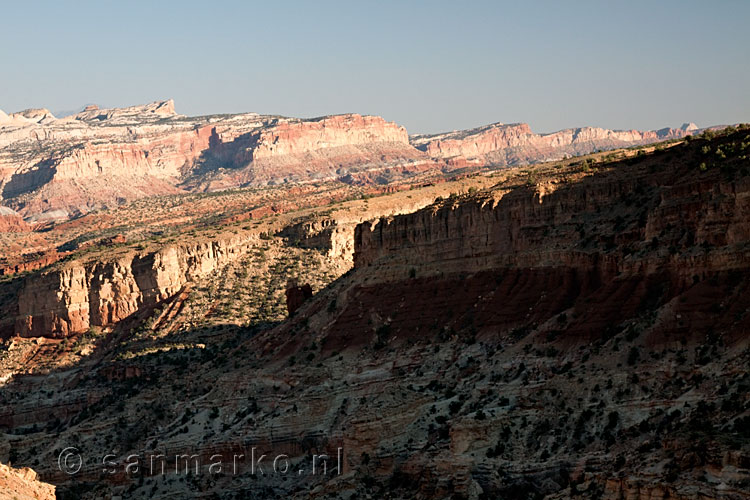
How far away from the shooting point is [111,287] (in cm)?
13000

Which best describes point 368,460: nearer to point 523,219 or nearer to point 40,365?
point 523,219

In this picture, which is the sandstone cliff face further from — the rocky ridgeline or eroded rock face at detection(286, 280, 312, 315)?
eroded rock face at detection(286, 280, 312, 315)

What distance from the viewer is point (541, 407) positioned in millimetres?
62906

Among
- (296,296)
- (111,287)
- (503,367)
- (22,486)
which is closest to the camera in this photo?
(503,367)

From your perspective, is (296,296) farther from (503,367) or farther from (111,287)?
(503,367)

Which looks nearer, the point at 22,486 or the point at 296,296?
the point at 22,486

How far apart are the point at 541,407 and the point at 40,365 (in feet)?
220

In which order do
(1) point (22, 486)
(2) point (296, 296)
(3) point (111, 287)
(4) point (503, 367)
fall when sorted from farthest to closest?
1. (3) point (111, 287)
2. (2) point (296, 296)
3. (1) point (22, 486)
4. (4) point (503, 367)

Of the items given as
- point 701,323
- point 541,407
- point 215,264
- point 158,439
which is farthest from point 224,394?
point 215,264

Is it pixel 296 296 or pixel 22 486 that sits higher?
pixel 296 296

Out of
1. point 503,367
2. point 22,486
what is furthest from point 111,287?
point 503,367

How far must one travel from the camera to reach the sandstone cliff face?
128 meters

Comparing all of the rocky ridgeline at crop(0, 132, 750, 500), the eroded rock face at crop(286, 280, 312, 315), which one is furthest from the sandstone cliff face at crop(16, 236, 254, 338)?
the eroded rock face at crop(286, 280, 312, 315)

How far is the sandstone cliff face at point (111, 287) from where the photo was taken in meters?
128
